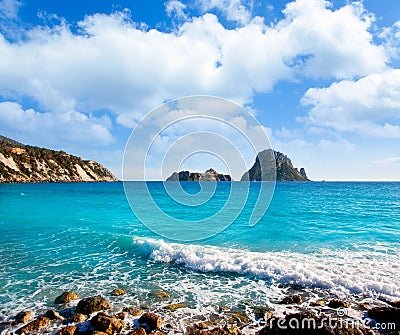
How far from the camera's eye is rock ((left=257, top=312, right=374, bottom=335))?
673 cm

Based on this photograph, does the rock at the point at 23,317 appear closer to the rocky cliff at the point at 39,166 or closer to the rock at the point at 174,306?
the rock at the point at 174,306

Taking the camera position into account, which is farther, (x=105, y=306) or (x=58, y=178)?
(x=58, y=178)

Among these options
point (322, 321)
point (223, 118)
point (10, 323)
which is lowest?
point (10, 323)

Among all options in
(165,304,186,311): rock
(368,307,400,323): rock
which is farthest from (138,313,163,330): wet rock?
(368,307,400,323): rock

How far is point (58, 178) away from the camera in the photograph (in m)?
143

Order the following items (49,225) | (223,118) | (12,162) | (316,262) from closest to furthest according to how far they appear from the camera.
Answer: (316,262)
(223,118)
(49,225)
(12,162)

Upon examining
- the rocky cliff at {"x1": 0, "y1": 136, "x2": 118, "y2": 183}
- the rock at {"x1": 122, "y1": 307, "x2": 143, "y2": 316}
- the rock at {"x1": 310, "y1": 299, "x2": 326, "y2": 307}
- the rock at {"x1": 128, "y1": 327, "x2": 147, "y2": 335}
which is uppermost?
the rocky cliff at {"x1": 0, "y1": 136, "x2": 118, "y2": 183}

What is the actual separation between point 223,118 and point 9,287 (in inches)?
509

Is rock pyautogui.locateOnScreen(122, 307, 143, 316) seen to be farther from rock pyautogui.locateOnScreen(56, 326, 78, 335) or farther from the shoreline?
rock pyautogui.locateOnScreen(56, 326, 78, 335)

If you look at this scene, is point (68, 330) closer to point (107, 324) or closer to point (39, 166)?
point (107, 324)

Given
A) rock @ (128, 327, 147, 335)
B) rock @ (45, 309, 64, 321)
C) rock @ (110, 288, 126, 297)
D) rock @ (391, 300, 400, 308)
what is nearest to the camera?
rock @ (128, 327, 147, 335)

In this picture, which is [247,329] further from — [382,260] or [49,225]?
[49,225]

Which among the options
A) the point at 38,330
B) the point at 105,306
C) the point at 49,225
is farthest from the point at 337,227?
the point at 49,225

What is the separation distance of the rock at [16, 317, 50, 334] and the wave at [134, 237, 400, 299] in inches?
282
